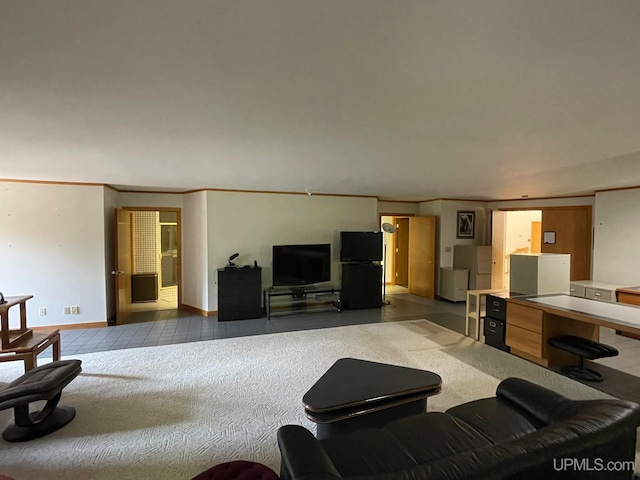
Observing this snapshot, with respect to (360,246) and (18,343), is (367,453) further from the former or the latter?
(360,246)

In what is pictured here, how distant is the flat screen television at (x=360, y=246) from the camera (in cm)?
635

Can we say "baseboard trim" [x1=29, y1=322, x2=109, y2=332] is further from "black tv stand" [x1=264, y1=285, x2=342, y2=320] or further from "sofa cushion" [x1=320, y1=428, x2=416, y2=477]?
"sofa cushion" [x1=320, y1=428, x2=416, y2=477]

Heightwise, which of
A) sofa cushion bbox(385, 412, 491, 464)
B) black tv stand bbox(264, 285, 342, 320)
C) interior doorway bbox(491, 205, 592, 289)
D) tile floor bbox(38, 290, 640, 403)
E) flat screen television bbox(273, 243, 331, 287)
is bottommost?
tile floor bbox(38, 290, 640, 403)

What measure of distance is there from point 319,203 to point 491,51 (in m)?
5.16

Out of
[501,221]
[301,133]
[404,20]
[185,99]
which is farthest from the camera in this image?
[501,221]

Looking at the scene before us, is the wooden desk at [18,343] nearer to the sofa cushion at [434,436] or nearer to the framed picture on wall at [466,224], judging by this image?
the sofa cushion at [434,436]

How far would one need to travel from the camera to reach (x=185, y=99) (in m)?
1.80

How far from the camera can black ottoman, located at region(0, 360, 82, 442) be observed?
2.28 m


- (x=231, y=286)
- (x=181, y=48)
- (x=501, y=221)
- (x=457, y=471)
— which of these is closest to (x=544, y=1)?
(x=181, y=48)

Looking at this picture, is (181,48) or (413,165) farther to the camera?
(413,165)

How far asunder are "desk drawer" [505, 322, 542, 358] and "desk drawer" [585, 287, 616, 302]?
213 cm

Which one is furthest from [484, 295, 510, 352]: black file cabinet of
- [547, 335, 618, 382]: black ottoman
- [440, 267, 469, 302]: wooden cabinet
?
[440, 267, 469, 302]: wooden cabinet

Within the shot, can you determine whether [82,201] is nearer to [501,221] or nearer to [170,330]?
[170,330]

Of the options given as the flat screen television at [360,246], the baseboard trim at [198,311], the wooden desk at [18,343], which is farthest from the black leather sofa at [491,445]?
the baseboard trim at [198,311]
